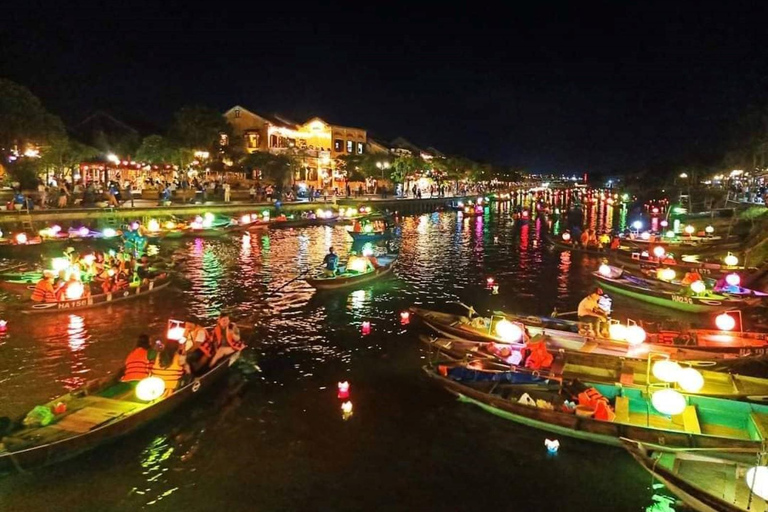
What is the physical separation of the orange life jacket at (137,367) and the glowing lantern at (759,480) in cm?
1127

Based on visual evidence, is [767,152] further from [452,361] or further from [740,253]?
[452,361]

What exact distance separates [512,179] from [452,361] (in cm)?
18856

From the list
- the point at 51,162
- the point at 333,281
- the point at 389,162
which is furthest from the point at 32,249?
the point at 389,162

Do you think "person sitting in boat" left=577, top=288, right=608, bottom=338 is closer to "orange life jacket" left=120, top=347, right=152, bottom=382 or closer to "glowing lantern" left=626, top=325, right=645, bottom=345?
"glowing lantern" left=626, top=325, right=645, bottom=345

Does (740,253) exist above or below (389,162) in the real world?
below

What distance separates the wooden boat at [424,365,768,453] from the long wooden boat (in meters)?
2.94

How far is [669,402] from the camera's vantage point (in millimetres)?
10828

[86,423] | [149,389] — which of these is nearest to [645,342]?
[149,389]

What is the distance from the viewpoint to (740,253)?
31.9 metres

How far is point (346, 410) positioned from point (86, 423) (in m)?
5.43

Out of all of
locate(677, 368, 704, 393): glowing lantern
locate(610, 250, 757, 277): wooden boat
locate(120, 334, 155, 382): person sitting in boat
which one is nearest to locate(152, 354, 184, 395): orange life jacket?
locate(120, 334, 155, 382): person sitting in boat

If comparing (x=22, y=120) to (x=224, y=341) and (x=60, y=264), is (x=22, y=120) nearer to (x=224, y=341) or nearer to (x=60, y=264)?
(x=60, y=264)

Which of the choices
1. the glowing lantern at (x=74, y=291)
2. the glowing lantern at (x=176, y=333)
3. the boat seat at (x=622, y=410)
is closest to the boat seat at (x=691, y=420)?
the boat seat at (x=622, y=410)

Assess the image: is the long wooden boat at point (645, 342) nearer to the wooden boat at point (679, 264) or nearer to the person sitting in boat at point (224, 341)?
the person sitting in boat at point (224, 341)
